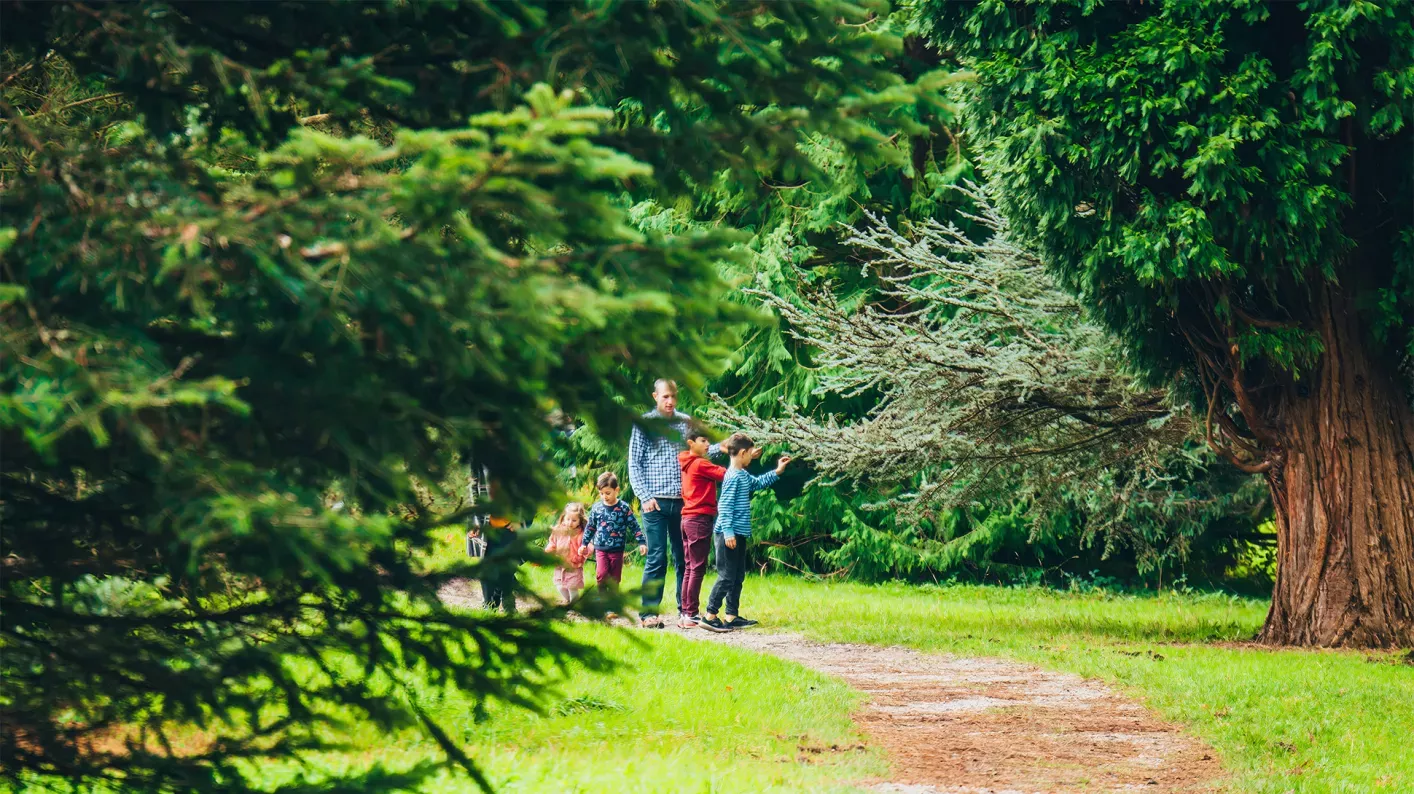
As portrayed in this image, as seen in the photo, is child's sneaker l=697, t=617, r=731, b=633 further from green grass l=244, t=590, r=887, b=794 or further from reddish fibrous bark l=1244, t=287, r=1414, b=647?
reddish fibrous bark l=1244, t=287, r=1414, b=647

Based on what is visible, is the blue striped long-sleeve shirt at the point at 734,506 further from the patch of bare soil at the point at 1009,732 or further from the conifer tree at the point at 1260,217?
the conifer tree at the point at 1260,217

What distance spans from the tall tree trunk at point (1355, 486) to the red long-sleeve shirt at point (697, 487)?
472cm

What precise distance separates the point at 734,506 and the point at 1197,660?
3.81m

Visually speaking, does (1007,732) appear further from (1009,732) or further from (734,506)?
(734,506)

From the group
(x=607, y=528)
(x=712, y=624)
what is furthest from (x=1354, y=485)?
(x=607, y=528)

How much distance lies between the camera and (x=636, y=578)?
1798cm

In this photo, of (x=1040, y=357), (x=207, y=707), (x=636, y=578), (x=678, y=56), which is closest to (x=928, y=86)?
(x=678, y=56)

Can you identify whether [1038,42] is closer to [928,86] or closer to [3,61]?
[928,86]

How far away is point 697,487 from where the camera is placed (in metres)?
11.7

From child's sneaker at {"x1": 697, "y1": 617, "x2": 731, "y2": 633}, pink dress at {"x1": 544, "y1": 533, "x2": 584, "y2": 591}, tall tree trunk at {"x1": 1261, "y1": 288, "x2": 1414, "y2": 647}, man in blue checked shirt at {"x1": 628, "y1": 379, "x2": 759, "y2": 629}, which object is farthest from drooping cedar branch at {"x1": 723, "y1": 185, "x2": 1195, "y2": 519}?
pink dress at {"x1": 544, "y1": 533, "x2": 584, "y2": 591}

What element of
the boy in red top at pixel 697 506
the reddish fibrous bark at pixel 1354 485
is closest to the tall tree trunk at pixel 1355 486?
the reddish fibrous bark at pixel 1354 485

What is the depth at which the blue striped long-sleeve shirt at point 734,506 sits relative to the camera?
11641 mm

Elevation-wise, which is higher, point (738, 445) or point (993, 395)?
point (993, 395)

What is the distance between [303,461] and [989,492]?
1076 centimetres
